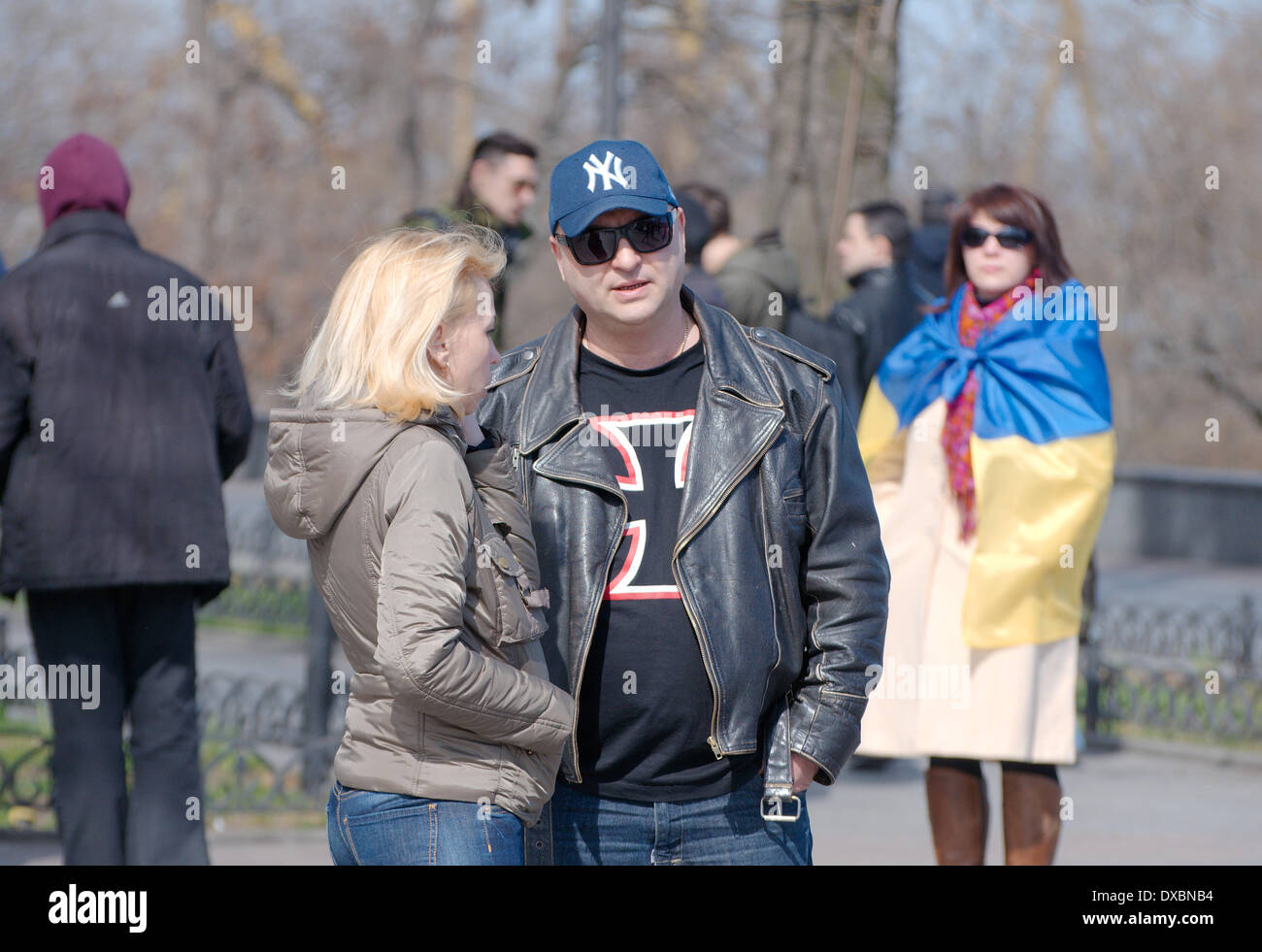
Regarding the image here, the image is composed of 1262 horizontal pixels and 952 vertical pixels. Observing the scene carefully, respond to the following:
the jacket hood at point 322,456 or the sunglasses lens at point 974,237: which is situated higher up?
the sunglasses lens at point 974,237

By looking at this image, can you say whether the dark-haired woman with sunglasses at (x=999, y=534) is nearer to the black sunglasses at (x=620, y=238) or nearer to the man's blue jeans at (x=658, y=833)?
the man's blue jeans at (x=658, y=833)

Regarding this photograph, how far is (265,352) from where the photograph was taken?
85.5ft

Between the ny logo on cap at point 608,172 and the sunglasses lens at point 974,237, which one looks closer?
the ny logo on cap at point 608,172

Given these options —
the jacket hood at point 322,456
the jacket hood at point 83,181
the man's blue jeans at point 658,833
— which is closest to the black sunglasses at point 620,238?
the jacket hood at point 322,456

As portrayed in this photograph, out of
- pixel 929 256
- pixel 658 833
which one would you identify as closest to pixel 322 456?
pixel 658 833

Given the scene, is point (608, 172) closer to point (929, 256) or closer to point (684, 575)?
point (684, 575)

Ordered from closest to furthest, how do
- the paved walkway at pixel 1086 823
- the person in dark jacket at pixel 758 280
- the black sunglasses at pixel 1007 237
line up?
1. the black sunglasses at pixel 1007 237
2. the paved walkway at pixel 1086 823
3. the person in dark jacket at pixel 758 280

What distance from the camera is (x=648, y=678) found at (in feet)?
9.50

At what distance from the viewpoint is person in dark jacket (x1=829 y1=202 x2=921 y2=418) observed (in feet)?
23.0

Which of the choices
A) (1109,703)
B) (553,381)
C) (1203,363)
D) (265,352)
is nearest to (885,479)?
(553,381)

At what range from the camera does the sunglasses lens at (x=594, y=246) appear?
2949mm

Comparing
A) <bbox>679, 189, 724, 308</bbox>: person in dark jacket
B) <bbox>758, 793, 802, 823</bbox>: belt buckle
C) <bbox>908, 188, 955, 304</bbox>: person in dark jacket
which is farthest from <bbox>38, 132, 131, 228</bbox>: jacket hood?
<bbox>908, 188, 955, 304</bbox>: person in dark jacket
